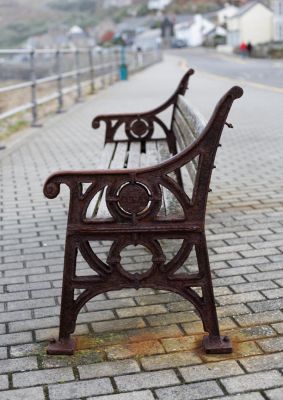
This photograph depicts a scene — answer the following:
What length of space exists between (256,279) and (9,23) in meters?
179

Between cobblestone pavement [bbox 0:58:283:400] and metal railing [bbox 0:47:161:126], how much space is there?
4507mm

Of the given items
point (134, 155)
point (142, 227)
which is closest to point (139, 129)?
point (134, 155)

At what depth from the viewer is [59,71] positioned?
50.0 ft

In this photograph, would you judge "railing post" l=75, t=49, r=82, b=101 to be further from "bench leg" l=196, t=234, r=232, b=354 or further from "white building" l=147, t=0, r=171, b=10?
"white building" l=147, t=0, r=171, b=10

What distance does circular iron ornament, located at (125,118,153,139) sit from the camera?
678 centimetres

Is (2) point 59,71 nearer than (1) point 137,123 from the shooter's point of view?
No

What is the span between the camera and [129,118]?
22.1 feet

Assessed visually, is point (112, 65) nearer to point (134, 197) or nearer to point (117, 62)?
point (117, 62)

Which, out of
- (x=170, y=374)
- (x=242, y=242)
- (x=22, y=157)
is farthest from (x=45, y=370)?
(x=22, y=157)

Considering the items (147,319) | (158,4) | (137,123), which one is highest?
(158,4)

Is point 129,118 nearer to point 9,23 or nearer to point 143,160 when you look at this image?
point 143,160

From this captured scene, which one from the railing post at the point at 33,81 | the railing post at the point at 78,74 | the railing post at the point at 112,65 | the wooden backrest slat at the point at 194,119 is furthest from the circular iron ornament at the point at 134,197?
the railing post at the point at 112,65

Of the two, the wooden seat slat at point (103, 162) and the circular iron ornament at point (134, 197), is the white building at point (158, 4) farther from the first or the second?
the circular iron ornament at point (134, 197)

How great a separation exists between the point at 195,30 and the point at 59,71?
132 meters
